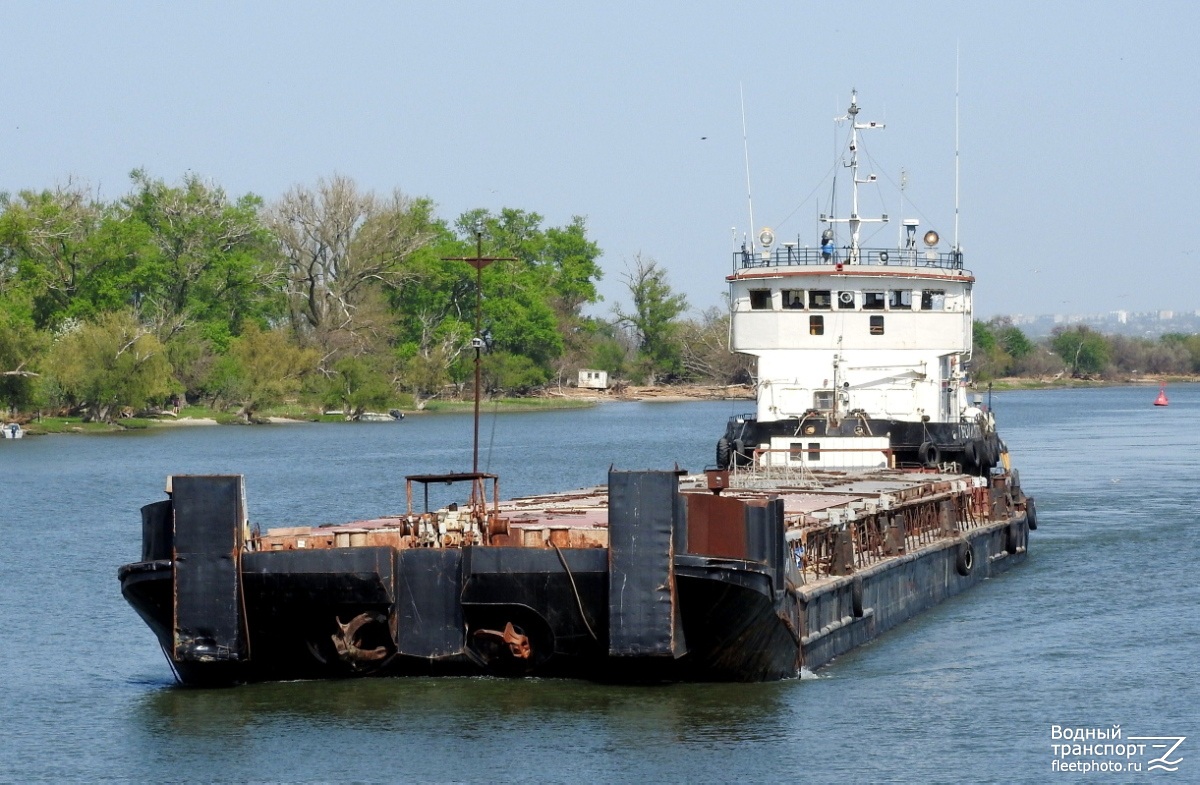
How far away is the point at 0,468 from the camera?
181ft

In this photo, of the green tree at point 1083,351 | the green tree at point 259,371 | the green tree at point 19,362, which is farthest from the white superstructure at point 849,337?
the green tree at point 1083,351

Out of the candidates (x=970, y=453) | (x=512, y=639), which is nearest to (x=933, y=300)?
(x=970, y=453)

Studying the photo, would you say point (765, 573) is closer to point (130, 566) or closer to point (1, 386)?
point (130, 566)

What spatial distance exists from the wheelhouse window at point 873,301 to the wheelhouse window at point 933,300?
0.85 metres

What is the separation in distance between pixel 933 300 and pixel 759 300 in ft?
10.9

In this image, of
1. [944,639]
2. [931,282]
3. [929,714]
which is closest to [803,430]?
[931,282]

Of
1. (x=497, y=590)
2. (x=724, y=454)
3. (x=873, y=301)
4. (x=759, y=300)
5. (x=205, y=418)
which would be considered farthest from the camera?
(x=205, y=418)

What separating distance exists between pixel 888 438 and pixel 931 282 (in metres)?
3.35

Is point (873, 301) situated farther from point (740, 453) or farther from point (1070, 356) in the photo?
point (1070, 356)

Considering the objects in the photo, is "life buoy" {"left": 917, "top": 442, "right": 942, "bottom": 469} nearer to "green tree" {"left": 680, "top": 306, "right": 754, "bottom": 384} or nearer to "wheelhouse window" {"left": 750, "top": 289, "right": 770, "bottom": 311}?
"wheelhouse window" {"left": 750, "top": 289, "right": 770, "bottom": 311}

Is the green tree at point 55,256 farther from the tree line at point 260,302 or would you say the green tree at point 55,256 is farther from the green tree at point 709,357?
the green tree at point 709,357

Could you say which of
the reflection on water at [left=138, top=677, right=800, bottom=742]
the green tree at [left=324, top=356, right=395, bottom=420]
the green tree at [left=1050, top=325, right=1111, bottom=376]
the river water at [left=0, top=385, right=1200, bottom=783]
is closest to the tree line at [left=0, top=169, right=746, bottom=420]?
the green tree at [left=324, top=356, right=395, bottom=420]

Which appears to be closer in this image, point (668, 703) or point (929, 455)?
point (668, 703)

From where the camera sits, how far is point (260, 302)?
3885 inches
